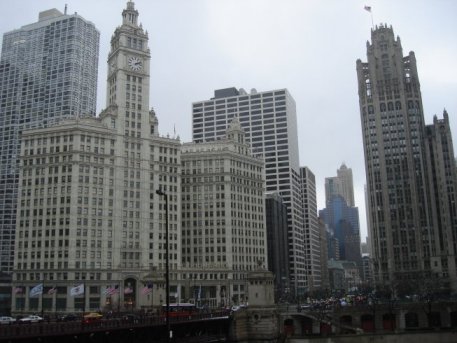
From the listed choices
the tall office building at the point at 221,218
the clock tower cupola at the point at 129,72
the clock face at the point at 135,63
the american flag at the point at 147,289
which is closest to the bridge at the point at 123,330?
the american flag at the point at 147,289

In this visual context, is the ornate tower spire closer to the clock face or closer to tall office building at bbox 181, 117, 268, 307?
the clock face

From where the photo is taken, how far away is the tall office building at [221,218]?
180025 mm

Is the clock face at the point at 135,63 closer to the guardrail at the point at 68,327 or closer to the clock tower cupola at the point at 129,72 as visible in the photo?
the clock tower cupola at the point at 129,72

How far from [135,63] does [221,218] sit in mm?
56792

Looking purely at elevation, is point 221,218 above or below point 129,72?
below

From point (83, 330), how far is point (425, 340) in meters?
77.2

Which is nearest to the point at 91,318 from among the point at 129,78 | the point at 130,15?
the point at 129,78

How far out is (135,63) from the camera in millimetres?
173625

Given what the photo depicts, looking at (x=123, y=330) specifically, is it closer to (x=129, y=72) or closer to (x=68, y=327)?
(x=68, y=327)

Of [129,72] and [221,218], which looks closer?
[129,72]

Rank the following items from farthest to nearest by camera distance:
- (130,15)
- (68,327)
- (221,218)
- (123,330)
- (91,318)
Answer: (221,218)
(130,15)
(91,318)
(123,330)
(68,327)

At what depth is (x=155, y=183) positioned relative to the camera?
168 metres

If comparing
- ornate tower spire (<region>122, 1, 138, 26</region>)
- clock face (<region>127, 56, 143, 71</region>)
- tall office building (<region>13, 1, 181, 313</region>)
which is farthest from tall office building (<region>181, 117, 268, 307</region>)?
ornate tower spire (<region>122, 1, 138, 26</region>)

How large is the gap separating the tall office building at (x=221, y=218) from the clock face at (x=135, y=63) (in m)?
33.1
